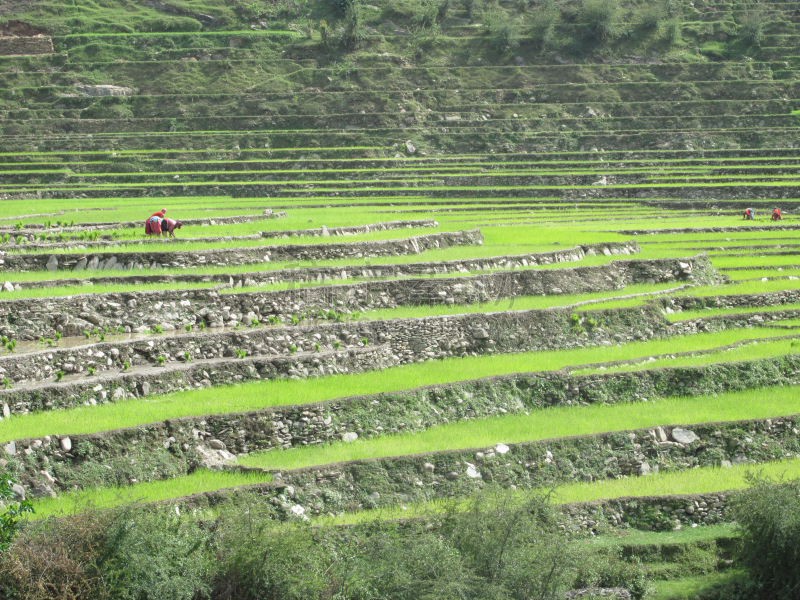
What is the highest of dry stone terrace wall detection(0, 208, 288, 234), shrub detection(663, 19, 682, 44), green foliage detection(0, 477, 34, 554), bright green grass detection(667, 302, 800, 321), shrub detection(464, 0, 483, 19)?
shrub detection(464, 0, 483, 19)

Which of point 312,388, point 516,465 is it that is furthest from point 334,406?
point 516,465

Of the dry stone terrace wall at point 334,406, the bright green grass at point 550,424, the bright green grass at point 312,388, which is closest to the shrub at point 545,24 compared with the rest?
the bright green grass at point 312,388

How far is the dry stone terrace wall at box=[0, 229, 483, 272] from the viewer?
18.2 m

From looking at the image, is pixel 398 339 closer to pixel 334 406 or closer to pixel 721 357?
pixel 334 406

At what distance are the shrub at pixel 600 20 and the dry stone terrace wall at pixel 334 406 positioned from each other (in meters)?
53.2

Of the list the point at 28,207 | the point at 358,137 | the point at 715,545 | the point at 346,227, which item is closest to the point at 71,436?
the point at 715,545

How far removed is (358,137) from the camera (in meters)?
53.1

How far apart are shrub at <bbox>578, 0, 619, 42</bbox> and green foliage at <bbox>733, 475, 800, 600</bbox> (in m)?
59.7

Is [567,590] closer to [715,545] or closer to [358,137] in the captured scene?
[715,545]

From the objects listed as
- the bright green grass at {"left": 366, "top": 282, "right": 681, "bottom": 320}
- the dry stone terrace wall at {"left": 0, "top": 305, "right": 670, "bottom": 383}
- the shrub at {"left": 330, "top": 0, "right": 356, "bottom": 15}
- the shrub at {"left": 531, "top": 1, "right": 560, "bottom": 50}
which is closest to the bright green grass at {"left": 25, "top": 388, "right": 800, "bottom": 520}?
the dry stone terrace wall at {"left": 0, "top": 305, "right": 670, "bottom": 383}

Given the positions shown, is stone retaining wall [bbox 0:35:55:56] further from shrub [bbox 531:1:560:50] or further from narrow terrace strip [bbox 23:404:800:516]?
narrow terrace strip [bbox 23:404:800:516]

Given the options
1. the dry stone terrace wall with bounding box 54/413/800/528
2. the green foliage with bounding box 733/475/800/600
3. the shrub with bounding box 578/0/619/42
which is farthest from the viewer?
the shrub with bounding box 578/0/619/42

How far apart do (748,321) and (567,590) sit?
12920 mm

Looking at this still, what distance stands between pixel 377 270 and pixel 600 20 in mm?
52310
